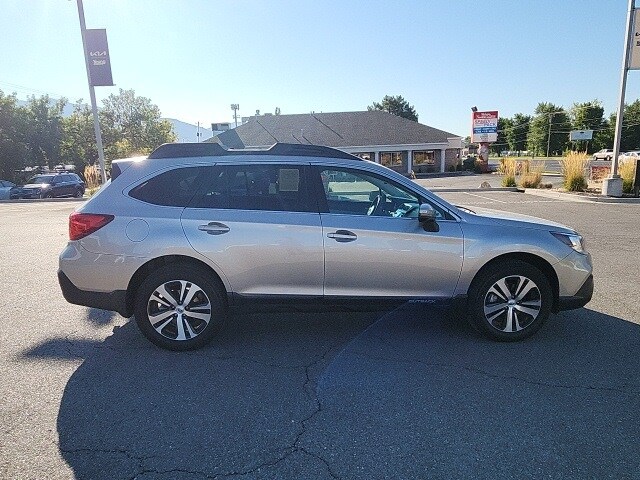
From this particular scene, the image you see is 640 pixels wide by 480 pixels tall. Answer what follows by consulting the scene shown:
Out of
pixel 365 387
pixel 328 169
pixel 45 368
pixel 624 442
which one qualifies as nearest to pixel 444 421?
pixel 365 387

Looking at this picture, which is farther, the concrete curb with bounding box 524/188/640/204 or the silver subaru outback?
the concrete curb with bounding box 524/188/640/204

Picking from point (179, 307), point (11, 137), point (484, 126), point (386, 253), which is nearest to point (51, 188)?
point (11, 137)

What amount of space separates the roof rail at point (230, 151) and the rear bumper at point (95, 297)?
136 centimetres

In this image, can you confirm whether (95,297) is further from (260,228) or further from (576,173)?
(576,173)

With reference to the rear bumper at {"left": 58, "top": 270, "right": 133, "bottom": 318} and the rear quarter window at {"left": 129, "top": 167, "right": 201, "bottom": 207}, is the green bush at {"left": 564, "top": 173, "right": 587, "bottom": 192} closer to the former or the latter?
the rear quarter window at {"left": 129, "top": 167, "right": 201, "bottom": 207}

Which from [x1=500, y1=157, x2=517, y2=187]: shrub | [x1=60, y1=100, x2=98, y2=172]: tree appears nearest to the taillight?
[x1=500, y1=157, x2=517, y2=187]: shrub

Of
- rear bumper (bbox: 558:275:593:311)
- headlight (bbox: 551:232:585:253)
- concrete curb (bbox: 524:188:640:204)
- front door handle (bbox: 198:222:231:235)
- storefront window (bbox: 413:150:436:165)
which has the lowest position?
concrete curb (bbox: 524:188:640:204)

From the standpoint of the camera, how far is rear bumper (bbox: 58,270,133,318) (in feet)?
12.2

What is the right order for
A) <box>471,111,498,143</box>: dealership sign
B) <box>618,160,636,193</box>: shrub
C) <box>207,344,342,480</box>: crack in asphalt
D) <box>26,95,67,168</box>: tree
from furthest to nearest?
<box>471,111,498,143</box>: dealership sign < <box>26,95,67,168</box>: tree < <box>618,160,636,193</box>: shrub < <box>207,344,342,480</box>: crack in asphalt

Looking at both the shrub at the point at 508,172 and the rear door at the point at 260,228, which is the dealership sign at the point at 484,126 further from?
the rear door at the point at 260,228

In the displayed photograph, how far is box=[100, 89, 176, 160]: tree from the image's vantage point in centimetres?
5059

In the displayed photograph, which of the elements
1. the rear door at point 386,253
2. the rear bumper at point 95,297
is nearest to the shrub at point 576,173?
the rear door at point 386,253

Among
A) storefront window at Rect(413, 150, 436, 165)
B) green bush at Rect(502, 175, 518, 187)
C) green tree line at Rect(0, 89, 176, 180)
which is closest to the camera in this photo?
green bush at Rect(502, 175, 518, 187)

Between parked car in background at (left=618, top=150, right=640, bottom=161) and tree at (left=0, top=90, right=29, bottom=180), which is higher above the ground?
tree at (left=0, top=90, right=29, bottom=180)
